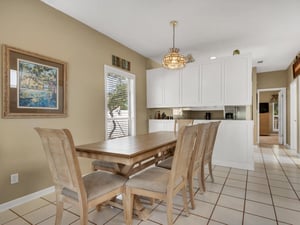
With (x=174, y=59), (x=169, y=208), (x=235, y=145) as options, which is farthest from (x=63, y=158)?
(x=235, y=145)

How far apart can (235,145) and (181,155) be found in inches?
100.0

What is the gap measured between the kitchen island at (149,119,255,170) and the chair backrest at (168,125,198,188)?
2296 millimetres

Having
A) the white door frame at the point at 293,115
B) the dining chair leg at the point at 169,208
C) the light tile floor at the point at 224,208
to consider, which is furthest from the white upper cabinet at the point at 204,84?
the dining chair leg at the point at 169,208

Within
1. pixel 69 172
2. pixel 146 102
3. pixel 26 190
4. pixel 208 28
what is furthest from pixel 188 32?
pixel 26 190

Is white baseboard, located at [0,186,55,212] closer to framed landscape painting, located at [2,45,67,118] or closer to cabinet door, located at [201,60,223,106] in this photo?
framed landscape painting, located at [2,45,67,118]

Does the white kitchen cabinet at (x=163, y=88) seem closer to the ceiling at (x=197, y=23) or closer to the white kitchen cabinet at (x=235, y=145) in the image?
the ceiling at (x=197, y=23)

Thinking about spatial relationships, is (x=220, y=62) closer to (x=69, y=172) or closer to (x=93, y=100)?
(x=93, y=100)

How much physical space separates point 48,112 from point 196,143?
207cm

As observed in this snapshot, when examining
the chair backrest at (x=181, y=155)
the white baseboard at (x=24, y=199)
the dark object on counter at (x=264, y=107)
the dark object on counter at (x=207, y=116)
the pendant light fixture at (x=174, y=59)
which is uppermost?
the pendant light fixture at (x=174, y=59)

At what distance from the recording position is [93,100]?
3340 mm

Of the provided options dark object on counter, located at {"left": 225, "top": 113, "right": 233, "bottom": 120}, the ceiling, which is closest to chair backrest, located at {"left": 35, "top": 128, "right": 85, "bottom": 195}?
the ceiling

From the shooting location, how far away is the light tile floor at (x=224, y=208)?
1869 mm

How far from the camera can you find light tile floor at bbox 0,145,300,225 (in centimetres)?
187

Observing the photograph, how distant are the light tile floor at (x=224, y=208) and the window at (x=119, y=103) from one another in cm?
180
